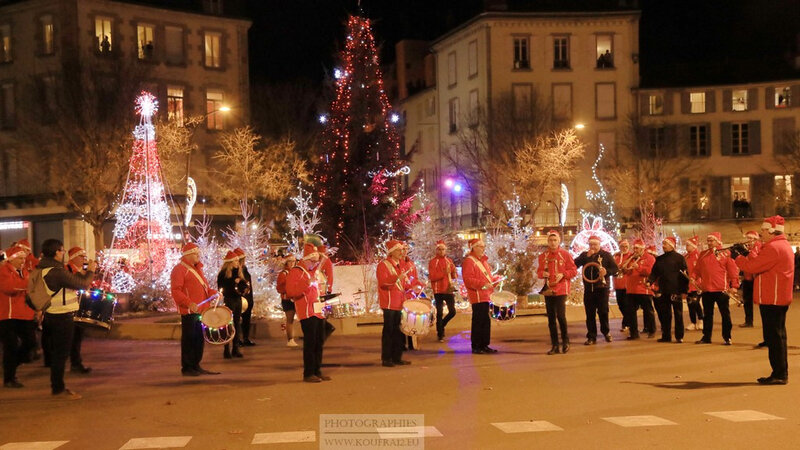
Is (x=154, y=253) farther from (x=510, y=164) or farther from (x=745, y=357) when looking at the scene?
(x=510, y=164)

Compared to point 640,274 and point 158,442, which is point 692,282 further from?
point 158,442

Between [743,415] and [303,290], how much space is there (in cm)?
587

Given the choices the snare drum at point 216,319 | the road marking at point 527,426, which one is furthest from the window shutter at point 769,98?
the road marking at point 527,426

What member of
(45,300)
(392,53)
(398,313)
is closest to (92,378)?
(45,300)

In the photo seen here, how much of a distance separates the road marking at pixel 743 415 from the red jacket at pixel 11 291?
9570 millimetres

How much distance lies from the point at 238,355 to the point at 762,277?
28.8 feet

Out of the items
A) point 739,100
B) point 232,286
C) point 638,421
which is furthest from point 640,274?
point 739,100

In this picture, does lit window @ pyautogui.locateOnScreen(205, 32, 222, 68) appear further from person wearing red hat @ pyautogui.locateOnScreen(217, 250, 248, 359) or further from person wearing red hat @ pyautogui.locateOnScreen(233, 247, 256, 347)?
person wearing red hat @ pyautogui.locateOnScreen(217, 250, 248, 359)

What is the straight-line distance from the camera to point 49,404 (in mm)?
11273

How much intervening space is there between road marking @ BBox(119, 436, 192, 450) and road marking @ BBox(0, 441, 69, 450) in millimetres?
713

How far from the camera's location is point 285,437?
882 centimetres

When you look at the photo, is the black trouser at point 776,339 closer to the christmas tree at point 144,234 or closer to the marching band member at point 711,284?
the marching band member at point 711,284

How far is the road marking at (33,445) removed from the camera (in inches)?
344

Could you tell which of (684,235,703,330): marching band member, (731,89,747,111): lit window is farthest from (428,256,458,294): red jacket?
(731,89,747,111): lit window
